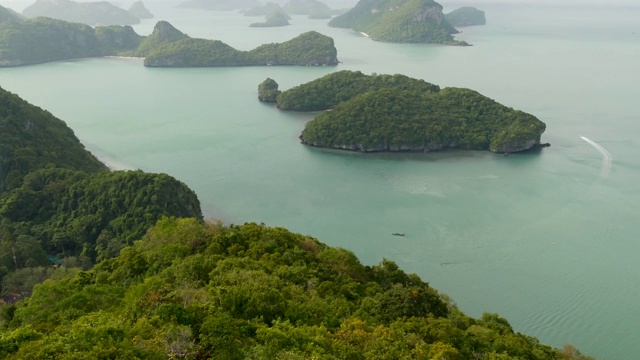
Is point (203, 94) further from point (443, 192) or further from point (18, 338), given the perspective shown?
point (18, 338)

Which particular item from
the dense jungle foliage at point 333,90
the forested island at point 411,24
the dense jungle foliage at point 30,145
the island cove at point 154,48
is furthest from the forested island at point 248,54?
the dense jungle foliage at point 30,145

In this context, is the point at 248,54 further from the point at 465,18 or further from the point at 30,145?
the point at 465,18

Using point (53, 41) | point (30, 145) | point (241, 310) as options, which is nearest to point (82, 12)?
point (53, 41)

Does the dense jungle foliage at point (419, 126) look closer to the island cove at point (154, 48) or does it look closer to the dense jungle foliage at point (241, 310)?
the dense jungle foliage at point (241, 310)

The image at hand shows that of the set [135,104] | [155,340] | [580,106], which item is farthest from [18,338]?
[580,106]

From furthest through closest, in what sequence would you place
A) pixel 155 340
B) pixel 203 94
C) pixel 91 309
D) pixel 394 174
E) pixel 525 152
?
pixel 203 94, pixel 525 152, pixel 394 174, pixel 91 309, pixel 155 340

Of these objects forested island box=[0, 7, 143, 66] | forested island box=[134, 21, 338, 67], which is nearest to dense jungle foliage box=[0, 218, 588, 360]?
forested island box=[134, 21, 338, 67]
